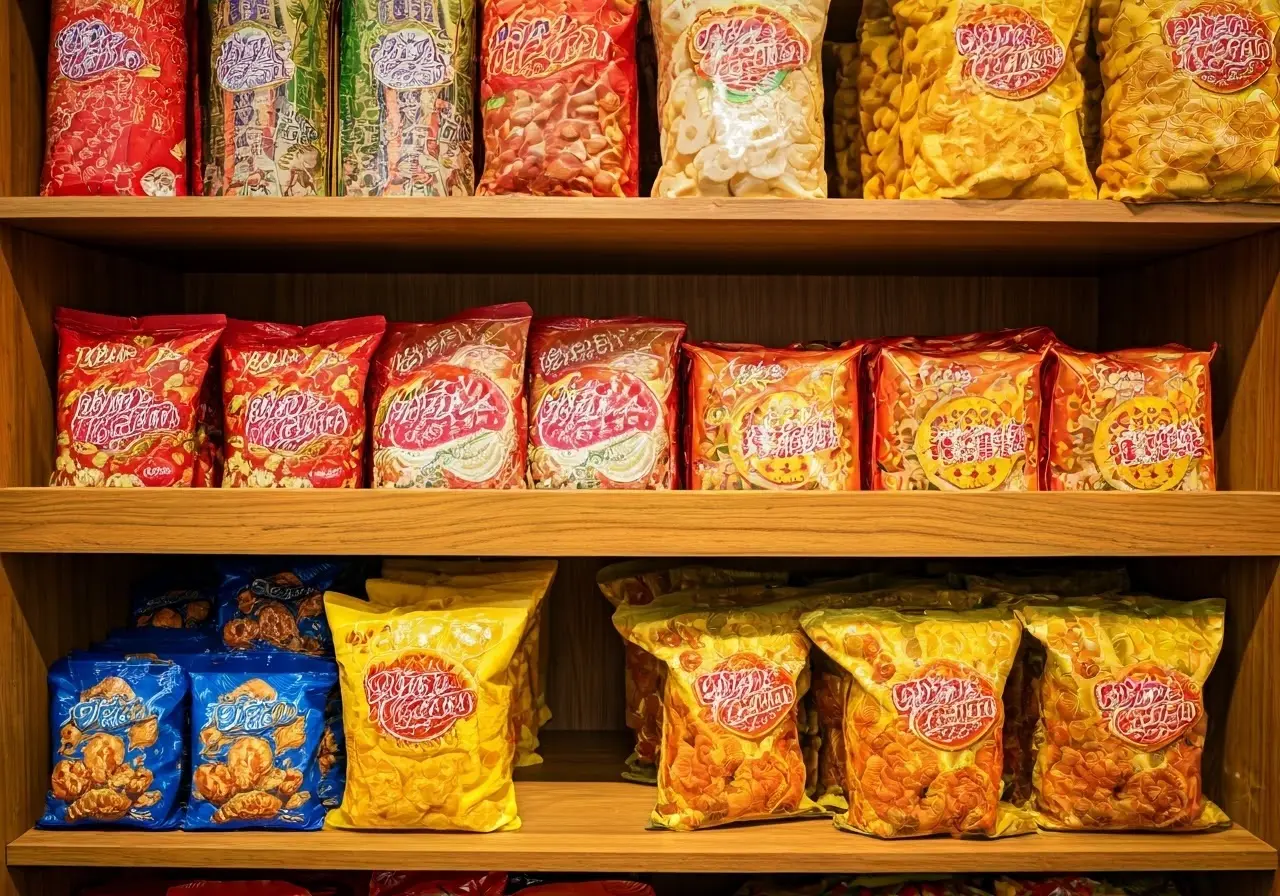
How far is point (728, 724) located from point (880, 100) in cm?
93

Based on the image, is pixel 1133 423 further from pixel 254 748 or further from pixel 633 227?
pixel 254 748

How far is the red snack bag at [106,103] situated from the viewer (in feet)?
4.47

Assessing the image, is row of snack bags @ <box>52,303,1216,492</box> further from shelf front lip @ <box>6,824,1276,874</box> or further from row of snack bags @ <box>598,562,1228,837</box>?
shelf front lip @ <box>6,824,1276,874</box>

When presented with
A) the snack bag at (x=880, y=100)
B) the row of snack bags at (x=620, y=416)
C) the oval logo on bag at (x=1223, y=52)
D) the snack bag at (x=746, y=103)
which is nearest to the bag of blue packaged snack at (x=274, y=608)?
the row of snack bags at (x=620, y=416)

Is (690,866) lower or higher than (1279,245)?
lower

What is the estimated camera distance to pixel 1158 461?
4.53 feet

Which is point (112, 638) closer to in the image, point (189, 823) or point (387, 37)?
point (189, 823)

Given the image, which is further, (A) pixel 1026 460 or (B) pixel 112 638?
(B) pixel 112 638

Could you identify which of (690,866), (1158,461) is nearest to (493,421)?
(690,866)

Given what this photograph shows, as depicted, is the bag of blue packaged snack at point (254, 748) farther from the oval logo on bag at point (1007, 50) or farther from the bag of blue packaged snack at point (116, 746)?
the oval logo on bag at point (1007, 50)

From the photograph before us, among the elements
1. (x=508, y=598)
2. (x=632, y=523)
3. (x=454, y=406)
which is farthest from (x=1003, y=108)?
(x=508, y=598)

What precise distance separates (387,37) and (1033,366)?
3.27 ft

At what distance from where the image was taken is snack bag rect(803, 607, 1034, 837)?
4.44 feet

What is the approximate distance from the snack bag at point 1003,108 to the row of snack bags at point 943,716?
59cm
